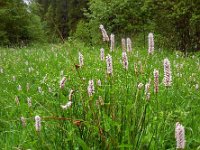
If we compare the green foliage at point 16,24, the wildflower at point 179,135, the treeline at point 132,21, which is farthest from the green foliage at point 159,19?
the wildflower at point 179,135

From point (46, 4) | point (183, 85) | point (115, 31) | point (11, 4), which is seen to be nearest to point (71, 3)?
point (46, 4)

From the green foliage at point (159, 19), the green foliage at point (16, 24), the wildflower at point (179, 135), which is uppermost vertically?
the green foliage at point (16, 24)

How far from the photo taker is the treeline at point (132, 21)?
14.9 meters

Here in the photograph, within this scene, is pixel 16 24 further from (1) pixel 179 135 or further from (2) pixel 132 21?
(1) pixel 179 135

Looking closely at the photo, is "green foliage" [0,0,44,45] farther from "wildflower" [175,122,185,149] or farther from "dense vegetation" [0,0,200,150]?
"wildflower" [175,122,185,149]

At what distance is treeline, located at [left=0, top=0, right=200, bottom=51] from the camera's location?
1494cm

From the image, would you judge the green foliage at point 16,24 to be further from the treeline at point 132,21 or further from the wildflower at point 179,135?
the wildflower at point 179,135

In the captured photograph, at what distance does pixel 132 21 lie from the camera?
66.9 ft

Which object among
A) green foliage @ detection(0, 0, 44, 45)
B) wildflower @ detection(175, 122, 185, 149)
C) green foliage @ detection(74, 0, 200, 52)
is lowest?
wildflower @ detection(175, 122, 185, 149)

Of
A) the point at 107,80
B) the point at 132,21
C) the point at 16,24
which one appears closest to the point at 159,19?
the point at 132,21

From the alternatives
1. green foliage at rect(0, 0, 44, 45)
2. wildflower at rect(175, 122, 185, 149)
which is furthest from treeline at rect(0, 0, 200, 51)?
wildflower at rect(175, 122, 185, 149)

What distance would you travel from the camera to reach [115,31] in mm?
22109

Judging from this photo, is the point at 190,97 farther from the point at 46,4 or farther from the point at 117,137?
the point at 46,4

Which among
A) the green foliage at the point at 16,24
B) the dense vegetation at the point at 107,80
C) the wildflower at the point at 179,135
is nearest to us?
the wildflower at the point at 179,135
